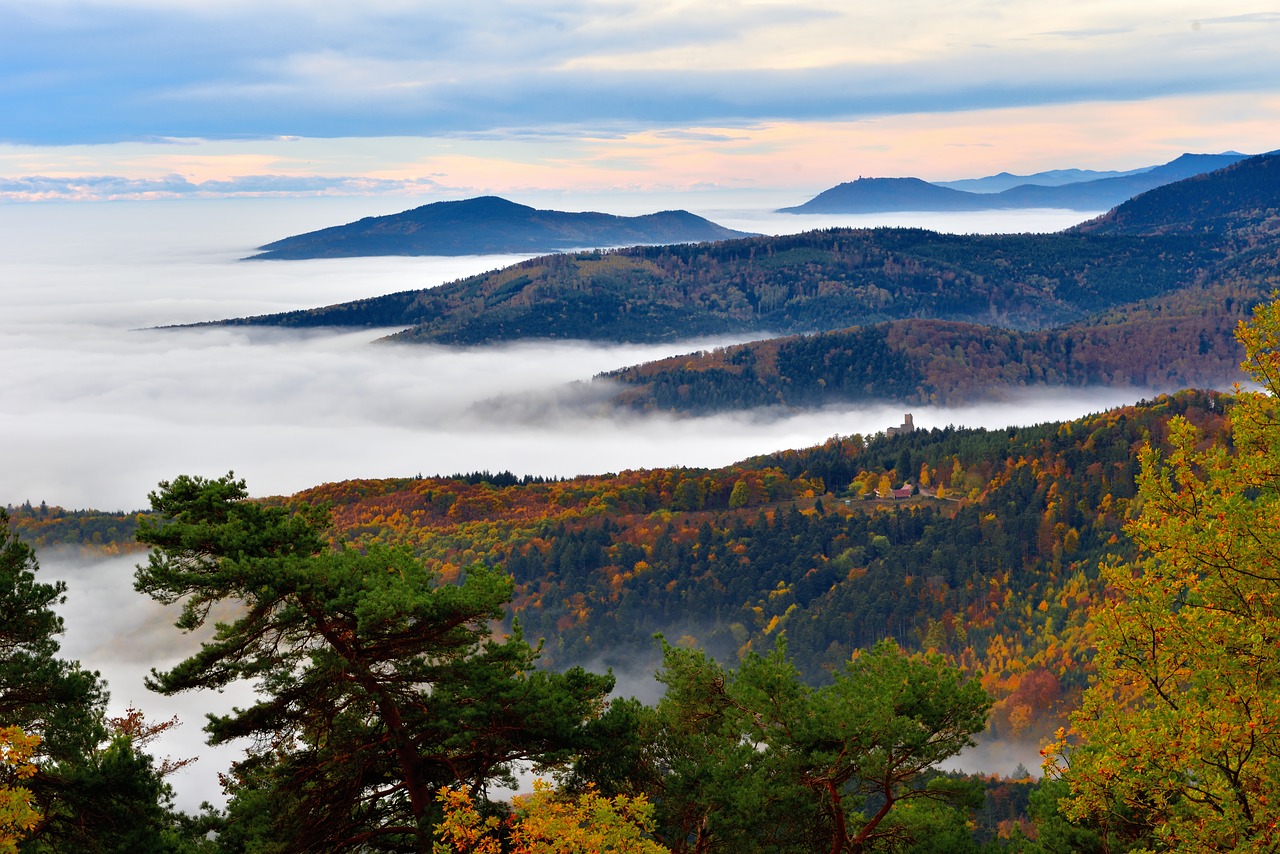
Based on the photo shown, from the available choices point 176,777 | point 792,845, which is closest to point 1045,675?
point 176,777

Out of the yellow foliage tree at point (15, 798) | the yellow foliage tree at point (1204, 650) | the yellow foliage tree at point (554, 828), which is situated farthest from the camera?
the yellow foliage tree at point (554, 828)

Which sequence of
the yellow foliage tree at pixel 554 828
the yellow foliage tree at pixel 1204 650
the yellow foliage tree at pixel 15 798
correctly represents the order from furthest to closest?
the yellow foliage tree at pixel 554 828 < the yellow foliage tree at pixel 15 798 < the yellow foliage tree at pixel 1204 650

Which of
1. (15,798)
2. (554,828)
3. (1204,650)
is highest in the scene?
(1204,650)

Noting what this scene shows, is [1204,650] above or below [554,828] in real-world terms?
above

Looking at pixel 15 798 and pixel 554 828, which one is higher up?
pixel 15 798

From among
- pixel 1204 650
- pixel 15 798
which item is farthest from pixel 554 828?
pixel 1204 650

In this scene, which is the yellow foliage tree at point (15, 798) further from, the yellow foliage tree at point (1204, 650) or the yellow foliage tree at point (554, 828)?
the yellow foliage tree at point (1204, 650)

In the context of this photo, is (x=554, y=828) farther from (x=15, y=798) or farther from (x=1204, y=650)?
(x=1204, y=650)

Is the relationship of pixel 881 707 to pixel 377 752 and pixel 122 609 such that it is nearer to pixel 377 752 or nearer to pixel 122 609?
pixel 377 752

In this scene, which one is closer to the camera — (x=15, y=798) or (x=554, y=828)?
(x=15, y=798)

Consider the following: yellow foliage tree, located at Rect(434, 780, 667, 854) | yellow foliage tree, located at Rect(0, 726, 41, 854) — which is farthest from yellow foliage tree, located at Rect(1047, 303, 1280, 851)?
yellow foliage tree, located at Rect(0, 726, 41, 854)

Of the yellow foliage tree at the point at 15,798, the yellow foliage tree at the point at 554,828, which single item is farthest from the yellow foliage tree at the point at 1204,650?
the yellow foliage tree at the point at 15,798

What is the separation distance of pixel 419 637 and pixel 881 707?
10953 mm

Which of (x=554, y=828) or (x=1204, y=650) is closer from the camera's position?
(x=1204, y=650)
